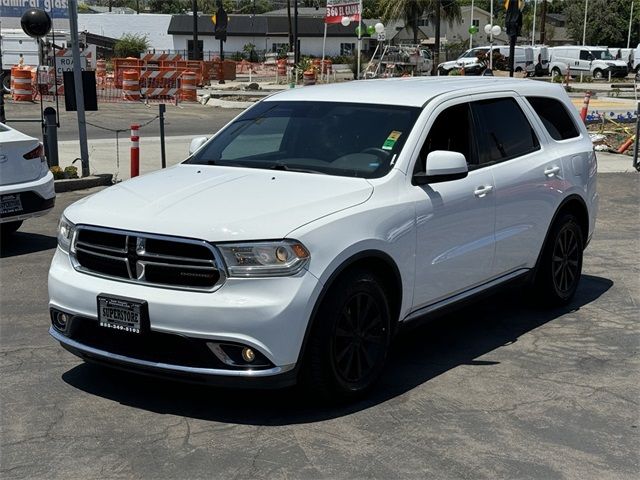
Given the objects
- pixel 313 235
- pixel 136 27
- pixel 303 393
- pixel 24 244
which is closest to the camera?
pixel 313 235

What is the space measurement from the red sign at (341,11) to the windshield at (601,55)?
Result: 83.9ft

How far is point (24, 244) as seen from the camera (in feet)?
31.5

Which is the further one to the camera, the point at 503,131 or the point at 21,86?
the point at 21,86

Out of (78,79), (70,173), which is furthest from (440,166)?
(78,79)

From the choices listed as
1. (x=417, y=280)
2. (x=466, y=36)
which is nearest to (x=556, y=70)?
(x=466, y=36)

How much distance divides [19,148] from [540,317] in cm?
528

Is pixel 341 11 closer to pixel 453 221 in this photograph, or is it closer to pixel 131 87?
pixel 131 87

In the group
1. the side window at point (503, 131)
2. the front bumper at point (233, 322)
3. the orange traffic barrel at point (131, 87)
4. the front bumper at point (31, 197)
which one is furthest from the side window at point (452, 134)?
the orange traffic barrel at point (131, 87)

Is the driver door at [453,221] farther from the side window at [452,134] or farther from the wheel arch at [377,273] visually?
the wheel arch at [377,273]

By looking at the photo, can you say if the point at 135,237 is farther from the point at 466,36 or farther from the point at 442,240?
the point at 466,36

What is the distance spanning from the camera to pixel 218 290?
15.1ft

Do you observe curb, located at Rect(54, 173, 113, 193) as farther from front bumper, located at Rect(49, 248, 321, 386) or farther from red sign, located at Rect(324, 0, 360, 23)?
red sign, located at Rect(324, 0, 360, 23)

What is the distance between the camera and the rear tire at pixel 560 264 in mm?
7055

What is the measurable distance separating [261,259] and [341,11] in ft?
116
